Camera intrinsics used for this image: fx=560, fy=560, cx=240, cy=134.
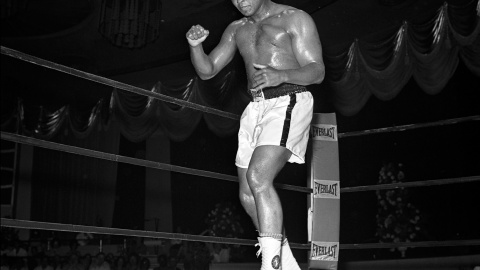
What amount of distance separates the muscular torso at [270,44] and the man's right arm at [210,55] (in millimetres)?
118

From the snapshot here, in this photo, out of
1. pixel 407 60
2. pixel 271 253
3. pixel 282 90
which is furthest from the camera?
pixel 407 60

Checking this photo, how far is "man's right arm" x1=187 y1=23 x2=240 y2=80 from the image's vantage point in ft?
7.70

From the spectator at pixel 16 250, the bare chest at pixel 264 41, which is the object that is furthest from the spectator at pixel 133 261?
the bare chest at pixel 264 41

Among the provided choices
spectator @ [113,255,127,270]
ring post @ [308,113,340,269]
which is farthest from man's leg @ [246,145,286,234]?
spectator @ [113,255,127,270]

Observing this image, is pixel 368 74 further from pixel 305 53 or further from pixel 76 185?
pixel 76 185

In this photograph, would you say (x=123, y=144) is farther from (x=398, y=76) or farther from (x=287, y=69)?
(x=287, y=69)

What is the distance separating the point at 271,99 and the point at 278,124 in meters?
0.15

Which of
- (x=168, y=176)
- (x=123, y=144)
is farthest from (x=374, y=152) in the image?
(x=123, y=144)

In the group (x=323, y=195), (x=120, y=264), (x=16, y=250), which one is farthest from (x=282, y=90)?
(x=16, y=250)

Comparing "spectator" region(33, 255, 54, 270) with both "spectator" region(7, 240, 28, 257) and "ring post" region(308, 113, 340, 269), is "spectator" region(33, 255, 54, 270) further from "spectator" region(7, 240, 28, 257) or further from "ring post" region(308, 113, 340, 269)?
"ring post" region(308, 113, 340, 269)

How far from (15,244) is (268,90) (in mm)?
8183

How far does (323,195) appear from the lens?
3.38m

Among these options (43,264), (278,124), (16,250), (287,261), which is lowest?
(43,264)

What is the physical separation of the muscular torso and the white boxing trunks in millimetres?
107
